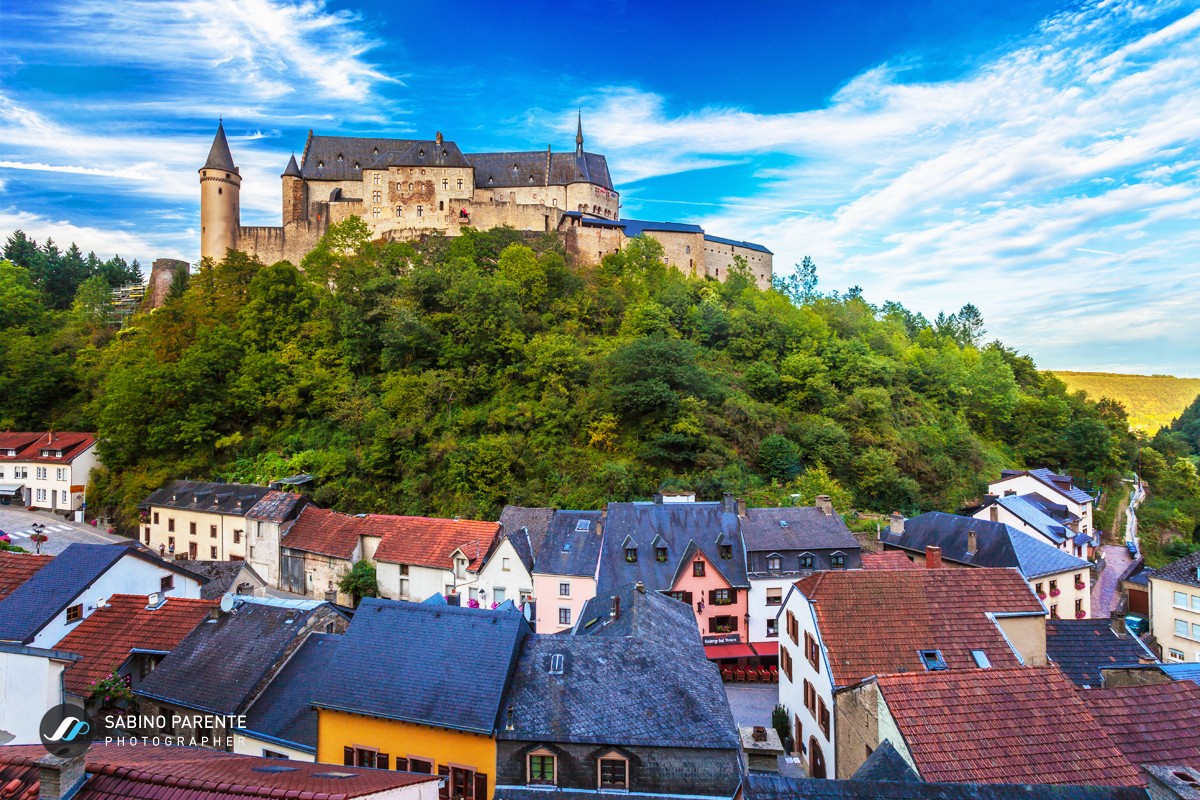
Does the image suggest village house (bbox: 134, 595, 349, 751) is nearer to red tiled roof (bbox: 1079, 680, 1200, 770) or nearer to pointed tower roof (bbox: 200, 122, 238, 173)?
red tiled roof (bbox: 1079, 680, 1200, 770)

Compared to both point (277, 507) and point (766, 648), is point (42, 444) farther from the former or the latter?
point (766, 648)

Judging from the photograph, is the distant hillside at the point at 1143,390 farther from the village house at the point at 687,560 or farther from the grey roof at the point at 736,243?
the village house at the point at 687,560

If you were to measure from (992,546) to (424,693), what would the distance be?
23.4m

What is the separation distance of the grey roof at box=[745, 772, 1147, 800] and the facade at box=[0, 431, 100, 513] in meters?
43.9

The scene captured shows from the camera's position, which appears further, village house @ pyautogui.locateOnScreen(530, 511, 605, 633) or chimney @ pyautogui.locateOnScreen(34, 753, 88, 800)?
village house @ pyautogui.locateOnScreen(530, 511, 605, 633)

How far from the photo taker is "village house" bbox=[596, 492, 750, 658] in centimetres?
2288

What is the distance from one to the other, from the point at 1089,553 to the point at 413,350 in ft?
135

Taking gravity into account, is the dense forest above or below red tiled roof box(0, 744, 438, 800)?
above

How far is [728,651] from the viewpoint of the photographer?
22094mm

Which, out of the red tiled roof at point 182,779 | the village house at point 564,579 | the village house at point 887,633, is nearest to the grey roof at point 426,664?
the red tiled roof at point 182,779

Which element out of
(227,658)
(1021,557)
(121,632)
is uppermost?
(121,632)

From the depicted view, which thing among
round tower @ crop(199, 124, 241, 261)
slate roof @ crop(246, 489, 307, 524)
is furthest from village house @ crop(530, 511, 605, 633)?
round tower @ crop(199, 124, 241, 261)

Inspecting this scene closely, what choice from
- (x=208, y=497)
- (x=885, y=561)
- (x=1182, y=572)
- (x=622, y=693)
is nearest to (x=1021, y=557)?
(x=885, y=561)

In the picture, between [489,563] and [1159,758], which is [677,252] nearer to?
[489,563]
